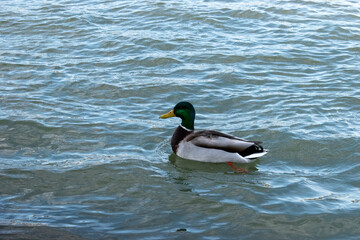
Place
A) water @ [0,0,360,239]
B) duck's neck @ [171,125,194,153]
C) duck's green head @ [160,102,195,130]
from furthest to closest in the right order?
duck's green head @ [160,102,195,130] < duck's neck @ [171,125,194,153] < water @ [0,0,360,239]

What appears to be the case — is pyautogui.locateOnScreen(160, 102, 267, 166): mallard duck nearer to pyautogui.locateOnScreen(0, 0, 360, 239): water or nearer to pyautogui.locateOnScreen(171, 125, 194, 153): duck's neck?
pyautogui.locateOnScreen(171, 125, 194, 153): duck's neck

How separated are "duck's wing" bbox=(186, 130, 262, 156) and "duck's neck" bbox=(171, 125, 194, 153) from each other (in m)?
0.17

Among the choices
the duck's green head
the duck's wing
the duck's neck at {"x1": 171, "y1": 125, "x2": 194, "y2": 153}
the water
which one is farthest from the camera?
the duck's green head

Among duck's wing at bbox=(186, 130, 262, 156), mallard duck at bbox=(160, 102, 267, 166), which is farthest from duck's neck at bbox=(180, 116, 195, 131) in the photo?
duck's wing at bbox=(186, 130, 262, 156)

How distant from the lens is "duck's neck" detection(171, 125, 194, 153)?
358 inches

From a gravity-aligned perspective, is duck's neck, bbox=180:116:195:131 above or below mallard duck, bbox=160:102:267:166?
above

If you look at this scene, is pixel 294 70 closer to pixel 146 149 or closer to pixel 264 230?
Result: pixel 146 149

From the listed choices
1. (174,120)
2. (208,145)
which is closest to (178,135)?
(208,145)

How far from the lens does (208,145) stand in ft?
28.8

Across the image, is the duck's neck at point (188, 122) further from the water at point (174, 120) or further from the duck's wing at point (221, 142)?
the water at point (174, 120)

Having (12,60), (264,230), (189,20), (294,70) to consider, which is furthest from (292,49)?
(264,230)

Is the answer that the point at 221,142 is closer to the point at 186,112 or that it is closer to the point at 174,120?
the point at 186,112

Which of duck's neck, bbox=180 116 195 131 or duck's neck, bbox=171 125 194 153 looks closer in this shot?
duck's neck, bbox=171 125 194 153

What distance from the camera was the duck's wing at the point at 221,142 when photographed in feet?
27.8
